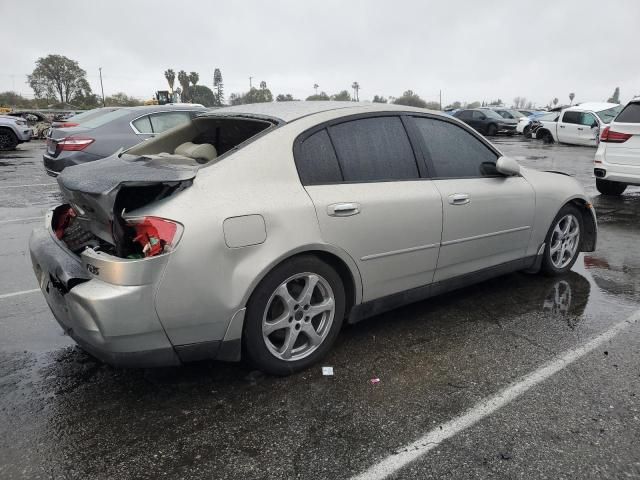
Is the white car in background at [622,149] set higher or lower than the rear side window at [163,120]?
lower

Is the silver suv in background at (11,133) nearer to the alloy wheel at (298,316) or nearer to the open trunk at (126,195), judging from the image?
the open trunk at (126,195)

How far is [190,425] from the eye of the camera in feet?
8.18

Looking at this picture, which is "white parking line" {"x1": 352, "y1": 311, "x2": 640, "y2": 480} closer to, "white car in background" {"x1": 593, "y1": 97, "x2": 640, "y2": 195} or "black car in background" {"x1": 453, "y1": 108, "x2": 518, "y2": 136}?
"white car in background" {"x1": 593, "y1": 97, "x2": 640, "y2": 195}

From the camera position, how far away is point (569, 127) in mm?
20312

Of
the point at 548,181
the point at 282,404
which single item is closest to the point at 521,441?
the point at 282,404

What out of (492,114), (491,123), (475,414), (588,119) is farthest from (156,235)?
(492,114)

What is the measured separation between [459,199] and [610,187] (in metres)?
7.14

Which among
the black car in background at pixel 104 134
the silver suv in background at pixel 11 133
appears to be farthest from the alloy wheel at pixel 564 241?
the silver suv in background at pixel 11 133

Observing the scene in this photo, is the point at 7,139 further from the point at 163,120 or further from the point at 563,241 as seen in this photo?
the point at 563,241

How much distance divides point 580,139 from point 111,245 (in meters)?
21.1

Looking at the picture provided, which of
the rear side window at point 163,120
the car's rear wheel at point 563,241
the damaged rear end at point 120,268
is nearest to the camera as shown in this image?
the damaged rear end at point 120,268

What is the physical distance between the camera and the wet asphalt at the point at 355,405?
223cm

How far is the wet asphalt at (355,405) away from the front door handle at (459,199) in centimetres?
88

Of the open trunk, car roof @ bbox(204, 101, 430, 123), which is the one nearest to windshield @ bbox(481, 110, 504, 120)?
car roof @ bbox(204, 101, 430, 123)
